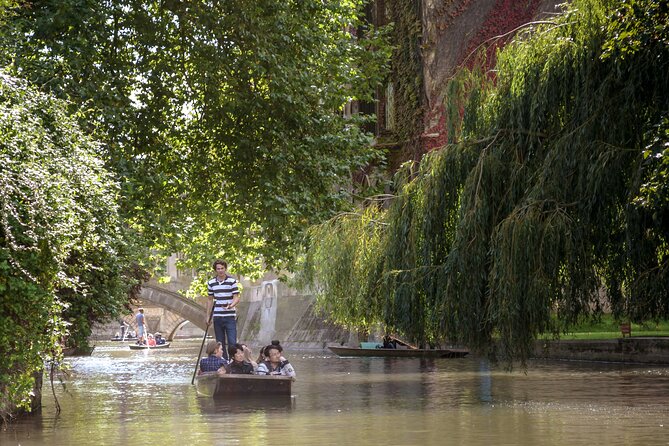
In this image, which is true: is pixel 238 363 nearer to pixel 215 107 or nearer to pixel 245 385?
pixel 245 385

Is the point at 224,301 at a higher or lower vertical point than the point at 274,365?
higher

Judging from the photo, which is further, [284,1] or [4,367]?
[284,1]

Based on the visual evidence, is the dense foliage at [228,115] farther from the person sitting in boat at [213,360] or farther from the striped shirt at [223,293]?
the person sitting in boat at [213,360]

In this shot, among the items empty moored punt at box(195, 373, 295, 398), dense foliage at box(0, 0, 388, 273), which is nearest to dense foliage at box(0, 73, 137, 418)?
empty moored punt at box(195, 373, 295, 398)

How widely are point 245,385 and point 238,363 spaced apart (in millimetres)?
415

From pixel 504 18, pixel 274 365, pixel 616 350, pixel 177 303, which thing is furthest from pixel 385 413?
pixel 177 303

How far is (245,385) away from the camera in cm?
1731

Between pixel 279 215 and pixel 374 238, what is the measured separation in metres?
7.54

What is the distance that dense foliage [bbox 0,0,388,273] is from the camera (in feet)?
81.7

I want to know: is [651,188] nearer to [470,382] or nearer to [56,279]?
[56,279]

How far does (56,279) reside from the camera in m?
12.1

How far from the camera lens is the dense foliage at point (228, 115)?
2491cm

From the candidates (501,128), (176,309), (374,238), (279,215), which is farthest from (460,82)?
(176,309)

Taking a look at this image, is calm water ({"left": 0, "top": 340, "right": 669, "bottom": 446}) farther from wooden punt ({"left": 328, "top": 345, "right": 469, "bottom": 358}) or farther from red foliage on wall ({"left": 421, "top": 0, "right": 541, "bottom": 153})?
red foliage on wall ({"left": 421, "top": 0, "right": 541, "bottom": 153})
